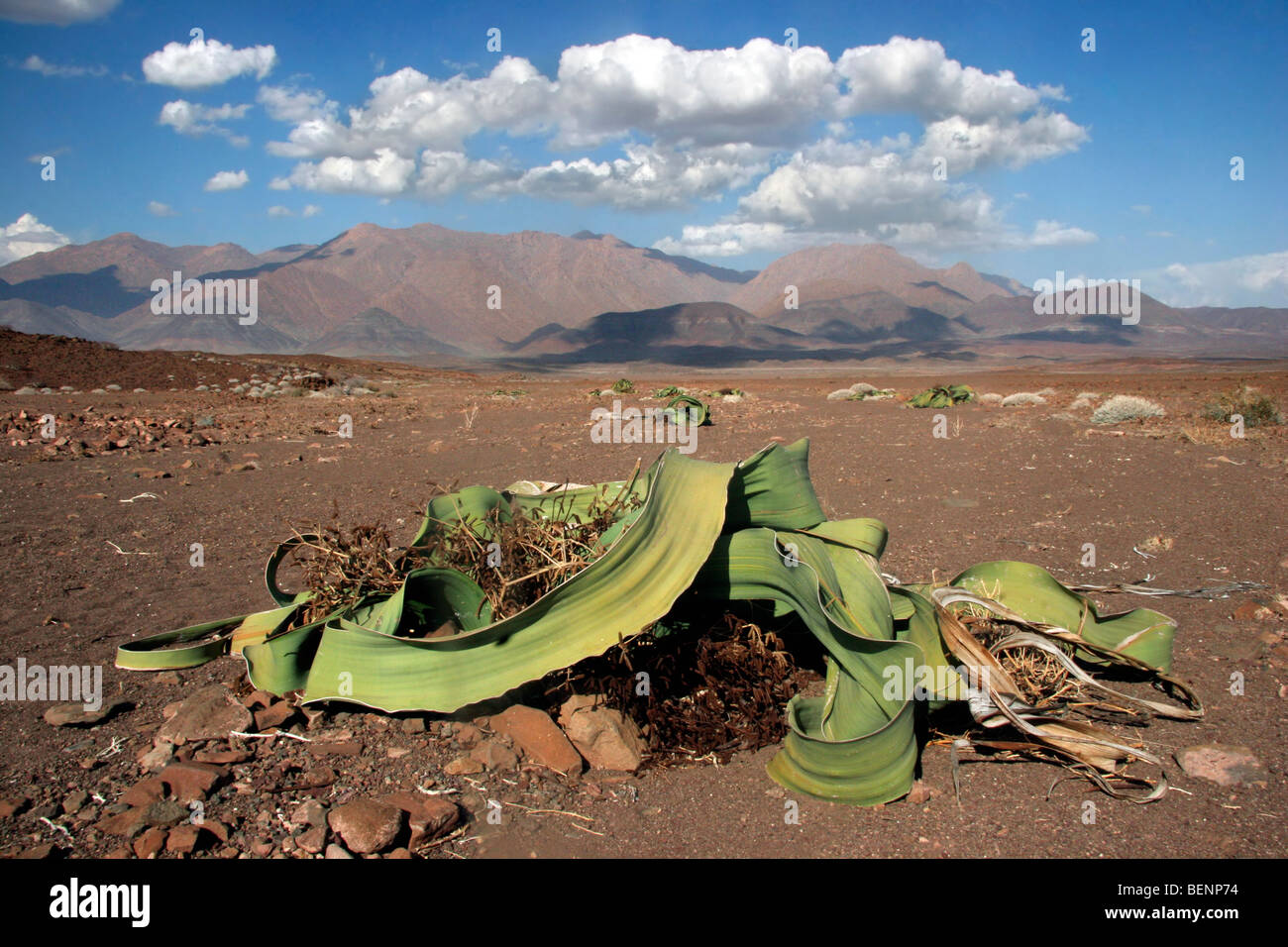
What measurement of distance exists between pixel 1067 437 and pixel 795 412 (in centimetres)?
419

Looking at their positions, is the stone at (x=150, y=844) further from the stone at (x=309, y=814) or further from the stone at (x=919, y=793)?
the stone at (x=919, y=793)

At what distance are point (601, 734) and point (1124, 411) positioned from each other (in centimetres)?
931

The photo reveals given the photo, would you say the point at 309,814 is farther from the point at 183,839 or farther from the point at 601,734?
the point at 601,734

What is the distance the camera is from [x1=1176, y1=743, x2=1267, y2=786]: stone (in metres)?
2.32

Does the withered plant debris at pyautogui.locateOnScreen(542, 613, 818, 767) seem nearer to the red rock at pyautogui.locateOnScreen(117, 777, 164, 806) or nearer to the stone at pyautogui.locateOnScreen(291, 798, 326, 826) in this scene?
the stone at pyautogui.locateOnScreen(291, 798, 326, 826)

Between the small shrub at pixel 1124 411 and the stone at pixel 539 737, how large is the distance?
8922 mm

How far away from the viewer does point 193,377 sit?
18062mm

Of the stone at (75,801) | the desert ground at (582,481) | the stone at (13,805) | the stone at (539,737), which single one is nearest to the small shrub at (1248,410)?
the desert ground at (582,481)

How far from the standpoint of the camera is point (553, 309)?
12681cm

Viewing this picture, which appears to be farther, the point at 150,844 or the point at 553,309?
the point at 553,309

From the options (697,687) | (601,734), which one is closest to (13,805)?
(601,734)

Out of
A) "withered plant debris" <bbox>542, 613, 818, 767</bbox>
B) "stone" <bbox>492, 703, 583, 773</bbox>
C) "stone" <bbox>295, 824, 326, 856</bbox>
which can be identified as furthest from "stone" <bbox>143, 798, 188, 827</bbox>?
"withered plant debris" <bbox>542, 613, 818, 767</bbox>

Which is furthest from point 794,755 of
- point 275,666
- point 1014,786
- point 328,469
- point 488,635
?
point 328,469

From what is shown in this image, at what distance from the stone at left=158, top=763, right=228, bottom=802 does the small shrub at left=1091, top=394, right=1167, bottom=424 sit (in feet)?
31.8
